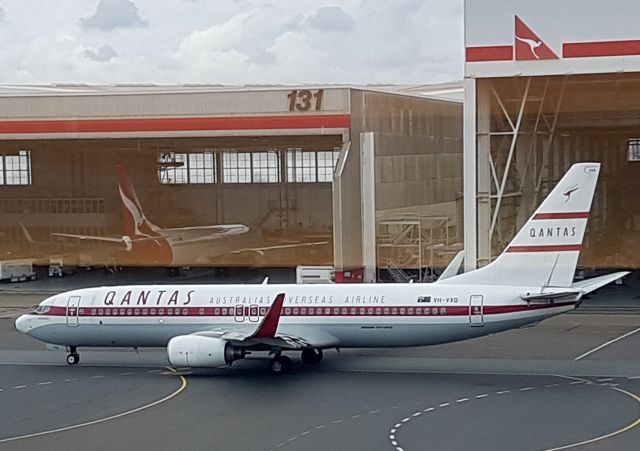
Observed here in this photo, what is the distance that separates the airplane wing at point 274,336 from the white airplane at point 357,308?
3 cm

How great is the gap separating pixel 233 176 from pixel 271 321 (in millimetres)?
29118

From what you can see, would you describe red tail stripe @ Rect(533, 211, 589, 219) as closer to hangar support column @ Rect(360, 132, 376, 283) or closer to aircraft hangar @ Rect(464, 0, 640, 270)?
aircraft hangar @ Rect(464, 0, 640, 270)

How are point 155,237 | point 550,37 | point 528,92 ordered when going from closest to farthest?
point 550,37 → point 528,92 → point 155,237

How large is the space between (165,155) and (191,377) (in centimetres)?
2548

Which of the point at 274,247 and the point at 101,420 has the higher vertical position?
the point at 274,247

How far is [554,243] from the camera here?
3025cm

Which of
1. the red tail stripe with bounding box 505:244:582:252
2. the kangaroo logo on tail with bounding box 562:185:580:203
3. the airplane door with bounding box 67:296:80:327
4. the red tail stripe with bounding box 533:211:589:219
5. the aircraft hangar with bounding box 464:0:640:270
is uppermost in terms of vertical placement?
the aircraft hangar with bounding box 464:0:640:270

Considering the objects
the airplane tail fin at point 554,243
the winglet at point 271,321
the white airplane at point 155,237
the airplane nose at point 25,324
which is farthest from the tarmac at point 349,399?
the white airplane at point 155,237

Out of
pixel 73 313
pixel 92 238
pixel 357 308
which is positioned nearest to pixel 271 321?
pixel 357 308

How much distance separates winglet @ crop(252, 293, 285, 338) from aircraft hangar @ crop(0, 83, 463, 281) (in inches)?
656

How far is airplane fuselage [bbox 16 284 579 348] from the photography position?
96.9ft

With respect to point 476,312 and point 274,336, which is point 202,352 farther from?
point 476,312

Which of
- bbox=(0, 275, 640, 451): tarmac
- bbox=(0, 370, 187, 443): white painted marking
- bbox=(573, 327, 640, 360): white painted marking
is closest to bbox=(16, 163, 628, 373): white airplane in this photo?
bbox=(0, 275, 640, 451): tarmac

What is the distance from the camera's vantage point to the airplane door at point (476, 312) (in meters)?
29.4
